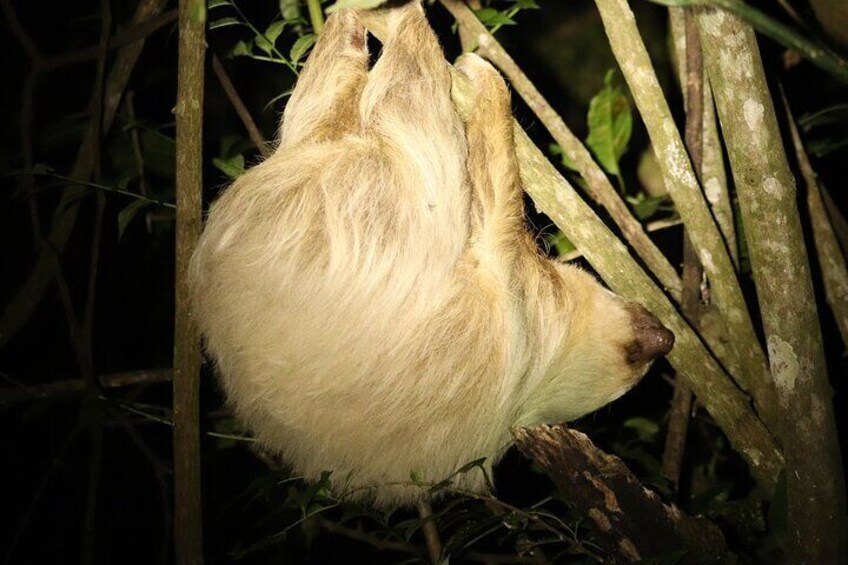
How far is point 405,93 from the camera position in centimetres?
268

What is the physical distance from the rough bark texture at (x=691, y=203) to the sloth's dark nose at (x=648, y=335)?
31cm

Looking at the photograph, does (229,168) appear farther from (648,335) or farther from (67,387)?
(648,335)

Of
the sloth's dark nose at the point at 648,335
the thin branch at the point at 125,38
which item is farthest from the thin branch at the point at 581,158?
the thin branch at the point at 125,38

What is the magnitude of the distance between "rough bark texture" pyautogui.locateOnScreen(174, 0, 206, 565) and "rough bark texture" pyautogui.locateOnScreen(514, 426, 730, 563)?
4.71ft

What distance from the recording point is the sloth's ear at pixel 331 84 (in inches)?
110

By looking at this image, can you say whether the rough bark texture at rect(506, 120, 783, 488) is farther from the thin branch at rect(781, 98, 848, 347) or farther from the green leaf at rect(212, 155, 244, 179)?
the green leaf at rect(212, 155, 244, 179)

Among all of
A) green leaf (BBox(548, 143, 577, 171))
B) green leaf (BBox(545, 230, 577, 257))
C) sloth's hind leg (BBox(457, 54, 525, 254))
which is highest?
sloth's hind leg (BBox(457, 54, 525, 254))

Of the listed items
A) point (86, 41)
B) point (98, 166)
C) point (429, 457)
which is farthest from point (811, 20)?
point (86, 41)

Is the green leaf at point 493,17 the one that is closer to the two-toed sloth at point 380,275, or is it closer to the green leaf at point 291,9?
the two-toed sloth at point 380,275

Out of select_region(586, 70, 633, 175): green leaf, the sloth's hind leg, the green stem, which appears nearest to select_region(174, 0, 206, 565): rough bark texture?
the green stem

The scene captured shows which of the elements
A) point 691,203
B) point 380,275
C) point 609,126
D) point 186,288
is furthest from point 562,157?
point 186,288

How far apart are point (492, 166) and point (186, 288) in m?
1.27

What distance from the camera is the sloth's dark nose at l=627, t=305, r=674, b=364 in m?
2.83

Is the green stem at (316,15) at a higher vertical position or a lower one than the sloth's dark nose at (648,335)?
Result: higher
